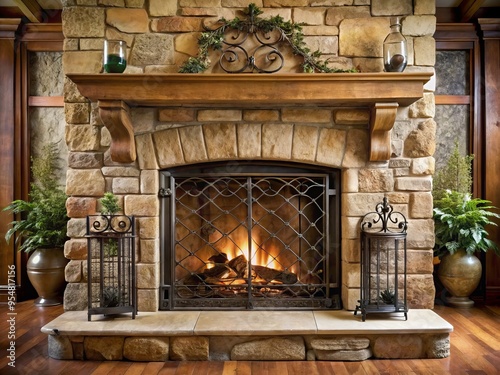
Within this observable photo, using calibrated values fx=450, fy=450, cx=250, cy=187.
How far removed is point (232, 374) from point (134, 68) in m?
1.94

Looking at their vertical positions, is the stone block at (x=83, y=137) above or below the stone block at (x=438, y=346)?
above

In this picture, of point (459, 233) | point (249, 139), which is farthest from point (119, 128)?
point (459, 233)

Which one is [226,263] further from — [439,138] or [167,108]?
[439,138]

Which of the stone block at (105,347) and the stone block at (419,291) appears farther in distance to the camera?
the stone block at (419,291)

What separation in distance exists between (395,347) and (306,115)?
1.50m

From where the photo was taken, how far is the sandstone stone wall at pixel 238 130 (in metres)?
2.88

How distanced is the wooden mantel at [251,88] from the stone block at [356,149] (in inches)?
9.4

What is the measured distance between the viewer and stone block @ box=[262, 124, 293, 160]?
114 inches

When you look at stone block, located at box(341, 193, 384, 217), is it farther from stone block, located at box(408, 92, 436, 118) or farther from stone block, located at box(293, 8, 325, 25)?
stone block, located at box(293, 8, 325, 25)

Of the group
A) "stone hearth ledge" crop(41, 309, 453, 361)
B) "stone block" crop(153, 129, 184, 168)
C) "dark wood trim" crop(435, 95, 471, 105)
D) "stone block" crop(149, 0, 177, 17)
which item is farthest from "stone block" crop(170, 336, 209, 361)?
"dark wood trim" crop(435, 95, 471, 105)

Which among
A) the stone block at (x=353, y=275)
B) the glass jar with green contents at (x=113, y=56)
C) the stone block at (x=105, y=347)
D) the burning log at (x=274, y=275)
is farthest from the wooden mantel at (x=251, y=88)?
the stone block at (x=105, y=347)

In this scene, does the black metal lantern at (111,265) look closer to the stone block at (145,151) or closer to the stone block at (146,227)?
the stone block at (146,227)

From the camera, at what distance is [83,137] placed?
2918mm

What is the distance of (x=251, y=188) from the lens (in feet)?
9.76
